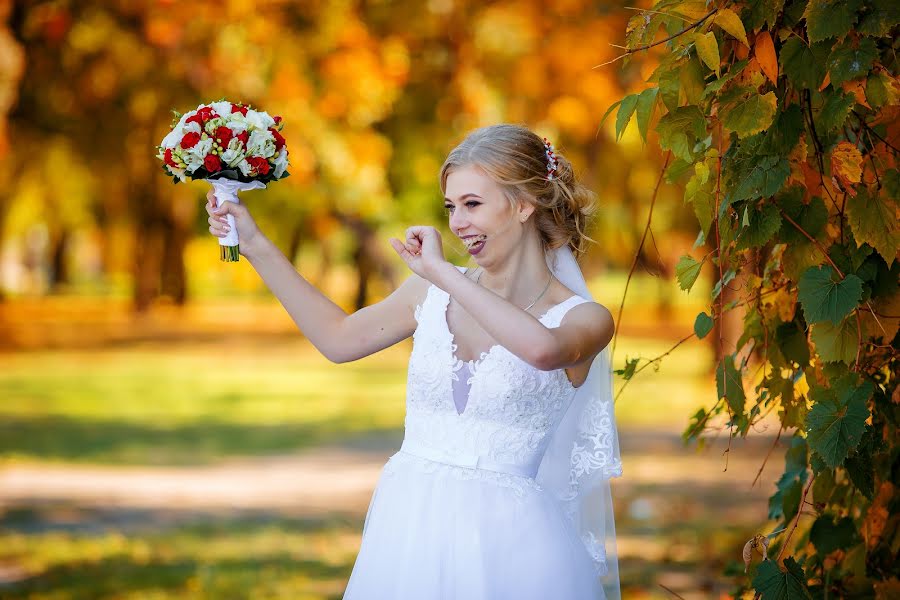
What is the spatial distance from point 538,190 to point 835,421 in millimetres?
1146

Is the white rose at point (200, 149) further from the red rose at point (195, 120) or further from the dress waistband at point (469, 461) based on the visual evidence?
the dress waistband at point (469, 461)

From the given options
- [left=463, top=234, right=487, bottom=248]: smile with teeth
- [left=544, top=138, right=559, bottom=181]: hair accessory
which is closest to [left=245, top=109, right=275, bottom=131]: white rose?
[left=463, top=234, right=487, bottom=248]: smile with teeth

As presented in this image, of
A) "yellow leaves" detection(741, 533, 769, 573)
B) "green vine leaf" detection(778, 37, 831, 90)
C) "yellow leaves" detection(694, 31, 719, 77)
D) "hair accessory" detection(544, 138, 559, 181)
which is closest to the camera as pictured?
"yellow leaves" detection(694, 31, 719, 77)

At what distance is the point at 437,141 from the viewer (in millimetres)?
21312

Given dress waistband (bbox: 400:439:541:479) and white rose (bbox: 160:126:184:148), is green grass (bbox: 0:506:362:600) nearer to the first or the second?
dress waistband (bbox: 400:439:541:479)

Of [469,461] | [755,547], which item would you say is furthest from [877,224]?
[469,461]

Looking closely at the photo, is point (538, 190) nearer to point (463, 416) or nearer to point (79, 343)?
point (463, 416)

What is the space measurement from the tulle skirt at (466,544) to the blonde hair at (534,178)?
76cm

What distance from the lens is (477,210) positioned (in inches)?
131

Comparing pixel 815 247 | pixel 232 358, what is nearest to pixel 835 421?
pixel 815 247

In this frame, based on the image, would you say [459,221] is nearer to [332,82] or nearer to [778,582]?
[778,582]

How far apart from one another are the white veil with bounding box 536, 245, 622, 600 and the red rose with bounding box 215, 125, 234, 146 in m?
0.99

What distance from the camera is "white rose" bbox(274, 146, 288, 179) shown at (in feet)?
11.6

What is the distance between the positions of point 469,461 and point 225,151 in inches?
43.2
